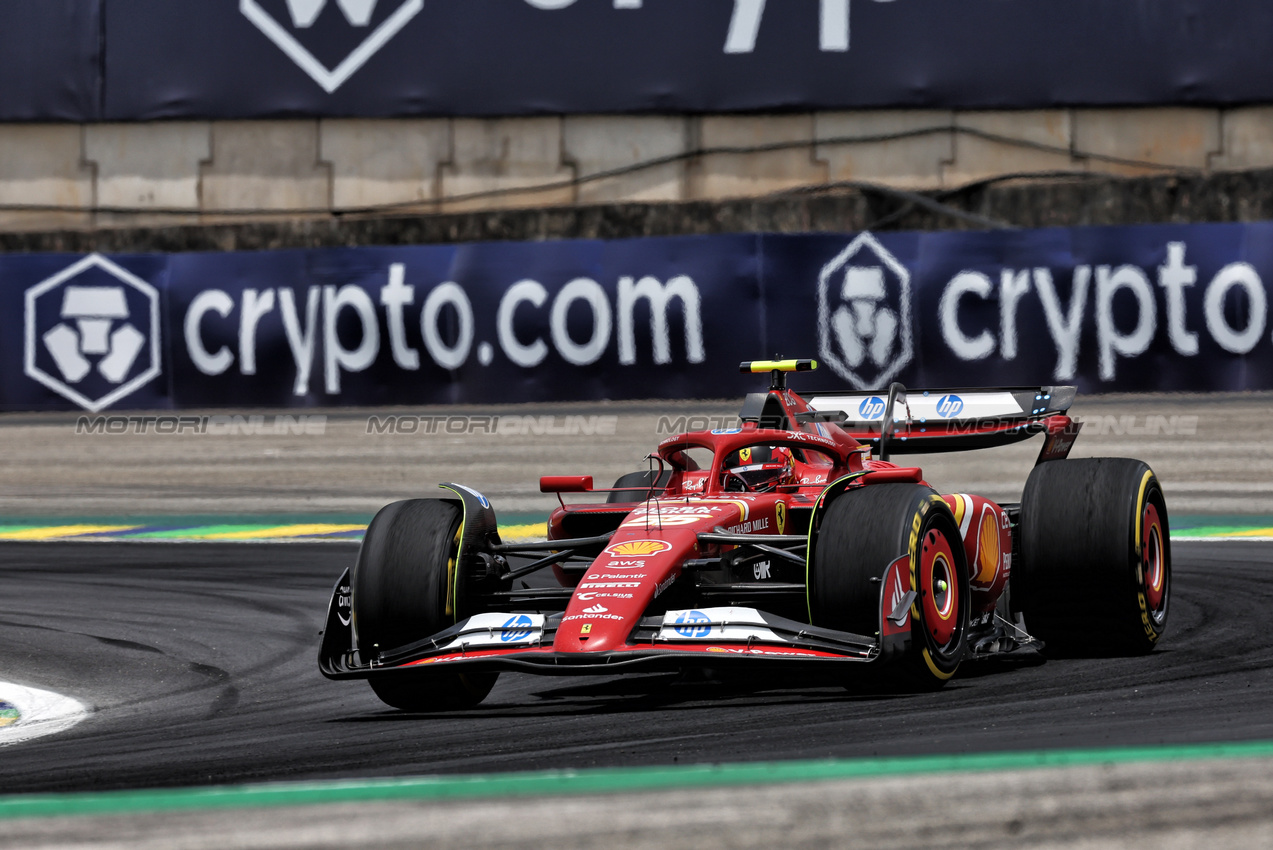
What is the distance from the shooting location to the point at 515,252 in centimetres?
1500

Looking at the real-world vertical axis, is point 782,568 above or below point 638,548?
below

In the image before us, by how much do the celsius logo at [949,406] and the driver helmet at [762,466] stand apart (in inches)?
46.5

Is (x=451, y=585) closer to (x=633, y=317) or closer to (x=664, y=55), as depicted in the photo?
(x=633, y=317)

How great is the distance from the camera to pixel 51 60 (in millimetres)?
17906

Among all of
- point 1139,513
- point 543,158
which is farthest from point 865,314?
point 1139,513

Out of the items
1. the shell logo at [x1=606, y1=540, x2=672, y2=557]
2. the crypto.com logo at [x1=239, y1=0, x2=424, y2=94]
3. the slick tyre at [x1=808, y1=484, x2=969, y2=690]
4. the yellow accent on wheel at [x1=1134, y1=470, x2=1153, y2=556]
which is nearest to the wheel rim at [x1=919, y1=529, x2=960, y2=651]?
the slick tyre at [x1=808, y1=484, x2=969, y2=690]

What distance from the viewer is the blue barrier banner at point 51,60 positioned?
1773 cm

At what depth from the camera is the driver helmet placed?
7.46 m

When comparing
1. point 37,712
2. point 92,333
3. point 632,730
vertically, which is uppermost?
point 92,333

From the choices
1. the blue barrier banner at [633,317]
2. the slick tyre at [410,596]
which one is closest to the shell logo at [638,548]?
the slick tyre at [410,596]

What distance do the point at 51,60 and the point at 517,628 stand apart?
1389 centimetres

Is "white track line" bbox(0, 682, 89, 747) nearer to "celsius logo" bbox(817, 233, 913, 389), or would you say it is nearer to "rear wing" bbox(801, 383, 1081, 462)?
"rear wing" bbox(801, 383, 1081, 462)

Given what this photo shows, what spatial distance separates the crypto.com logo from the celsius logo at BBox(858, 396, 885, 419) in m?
10.1

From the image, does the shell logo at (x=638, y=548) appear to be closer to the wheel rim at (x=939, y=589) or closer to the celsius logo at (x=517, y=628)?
the celsius logo at (x=517, y=628)
